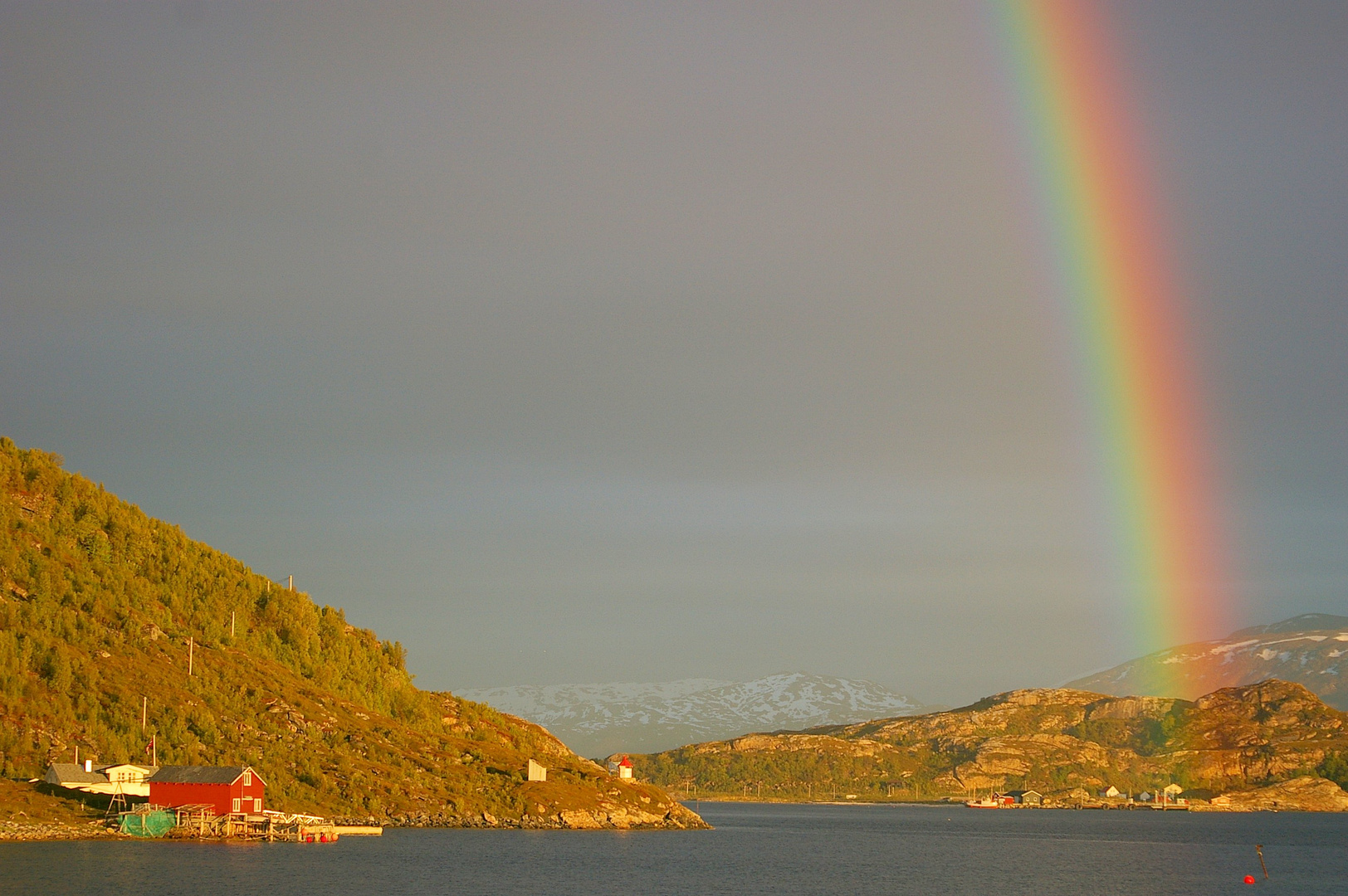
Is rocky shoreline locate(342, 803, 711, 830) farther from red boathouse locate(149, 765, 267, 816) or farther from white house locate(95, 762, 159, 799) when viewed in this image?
white house locate(95, 762, 159, 799)

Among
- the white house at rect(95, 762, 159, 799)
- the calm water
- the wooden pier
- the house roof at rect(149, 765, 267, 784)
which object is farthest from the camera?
the wooden pier

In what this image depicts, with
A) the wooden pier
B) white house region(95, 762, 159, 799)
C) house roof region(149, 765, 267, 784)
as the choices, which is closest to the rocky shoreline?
the wooden pier

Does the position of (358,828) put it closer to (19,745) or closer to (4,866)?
(19,745)

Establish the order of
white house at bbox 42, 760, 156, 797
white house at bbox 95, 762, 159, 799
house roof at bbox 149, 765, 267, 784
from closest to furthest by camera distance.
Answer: white house at bbox 42, 760, 156, 797 → white house at bbox 95, 762, 159, 799 → house roof at bbox 149, 765, 267, 784

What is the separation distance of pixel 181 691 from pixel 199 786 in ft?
72.0

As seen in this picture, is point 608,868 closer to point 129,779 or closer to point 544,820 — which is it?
point 129,779

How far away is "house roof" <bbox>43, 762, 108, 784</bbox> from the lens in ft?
414

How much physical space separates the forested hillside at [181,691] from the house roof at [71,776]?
10.4 ft

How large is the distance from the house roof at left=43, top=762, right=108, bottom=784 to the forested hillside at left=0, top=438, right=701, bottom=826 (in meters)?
3.16

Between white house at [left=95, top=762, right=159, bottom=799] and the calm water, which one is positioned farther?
white house at [left=95, top=762, right=159, bottom=799]

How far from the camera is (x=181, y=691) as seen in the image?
493ft

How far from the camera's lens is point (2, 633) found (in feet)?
467

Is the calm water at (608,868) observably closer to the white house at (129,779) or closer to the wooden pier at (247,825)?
the wooden pier at (247,825)

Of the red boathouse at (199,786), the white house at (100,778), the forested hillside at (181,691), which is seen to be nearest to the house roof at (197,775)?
the red boathouse at (199,786)
